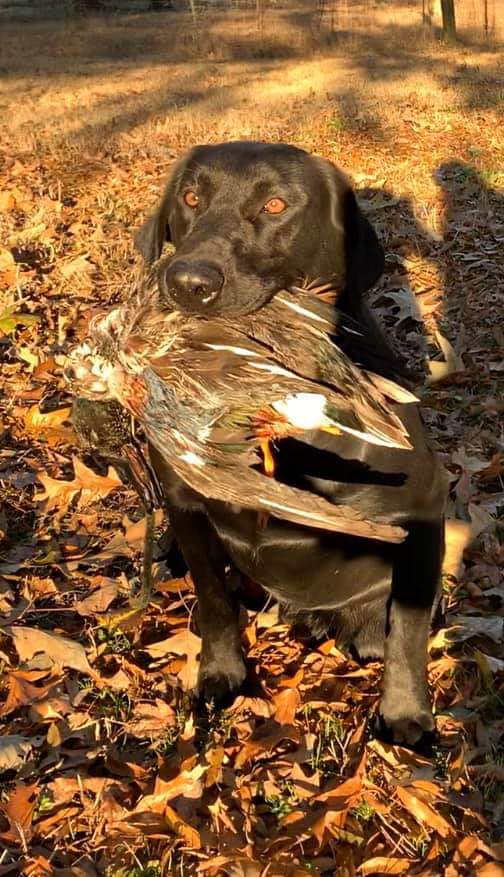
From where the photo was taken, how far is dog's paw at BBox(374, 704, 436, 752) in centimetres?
267

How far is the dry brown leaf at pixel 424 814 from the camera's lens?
91.0 inches

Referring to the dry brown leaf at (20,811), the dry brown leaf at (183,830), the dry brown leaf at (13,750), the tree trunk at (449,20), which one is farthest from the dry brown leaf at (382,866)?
the tree trunk at (449,20)

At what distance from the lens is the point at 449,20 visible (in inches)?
691

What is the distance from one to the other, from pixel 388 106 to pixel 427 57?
6.22 meters

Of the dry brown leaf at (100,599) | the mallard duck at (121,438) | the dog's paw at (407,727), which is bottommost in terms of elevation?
the dog's paw at (407,727)

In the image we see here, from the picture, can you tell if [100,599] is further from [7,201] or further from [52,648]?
[7,201]

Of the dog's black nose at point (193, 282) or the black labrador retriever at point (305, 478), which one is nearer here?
the dog's black nose at point (193, 282)

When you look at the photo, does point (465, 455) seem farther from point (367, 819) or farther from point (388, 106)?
point (388, 106)

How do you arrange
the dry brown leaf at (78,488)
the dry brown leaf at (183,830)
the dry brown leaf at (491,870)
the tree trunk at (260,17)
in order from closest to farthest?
the dry brown leaf at (491,870) < the dry brown leaf at (183,830) < the dry brown leaf at (78,488) < the tree trunk at (260,17)

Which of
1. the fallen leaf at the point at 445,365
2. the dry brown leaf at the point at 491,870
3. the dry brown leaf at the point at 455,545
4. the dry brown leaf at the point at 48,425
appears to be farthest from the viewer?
the fallen leaf at the point at 445,365

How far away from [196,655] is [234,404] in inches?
59.3

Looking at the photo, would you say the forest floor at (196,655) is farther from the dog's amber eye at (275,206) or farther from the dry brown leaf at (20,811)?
the dog's amber eye at (275,206)

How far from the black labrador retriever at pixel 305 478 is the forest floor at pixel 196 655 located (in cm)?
18

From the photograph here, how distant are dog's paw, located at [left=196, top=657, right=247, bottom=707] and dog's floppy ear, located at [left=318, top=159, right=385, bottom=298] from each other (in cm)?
138
